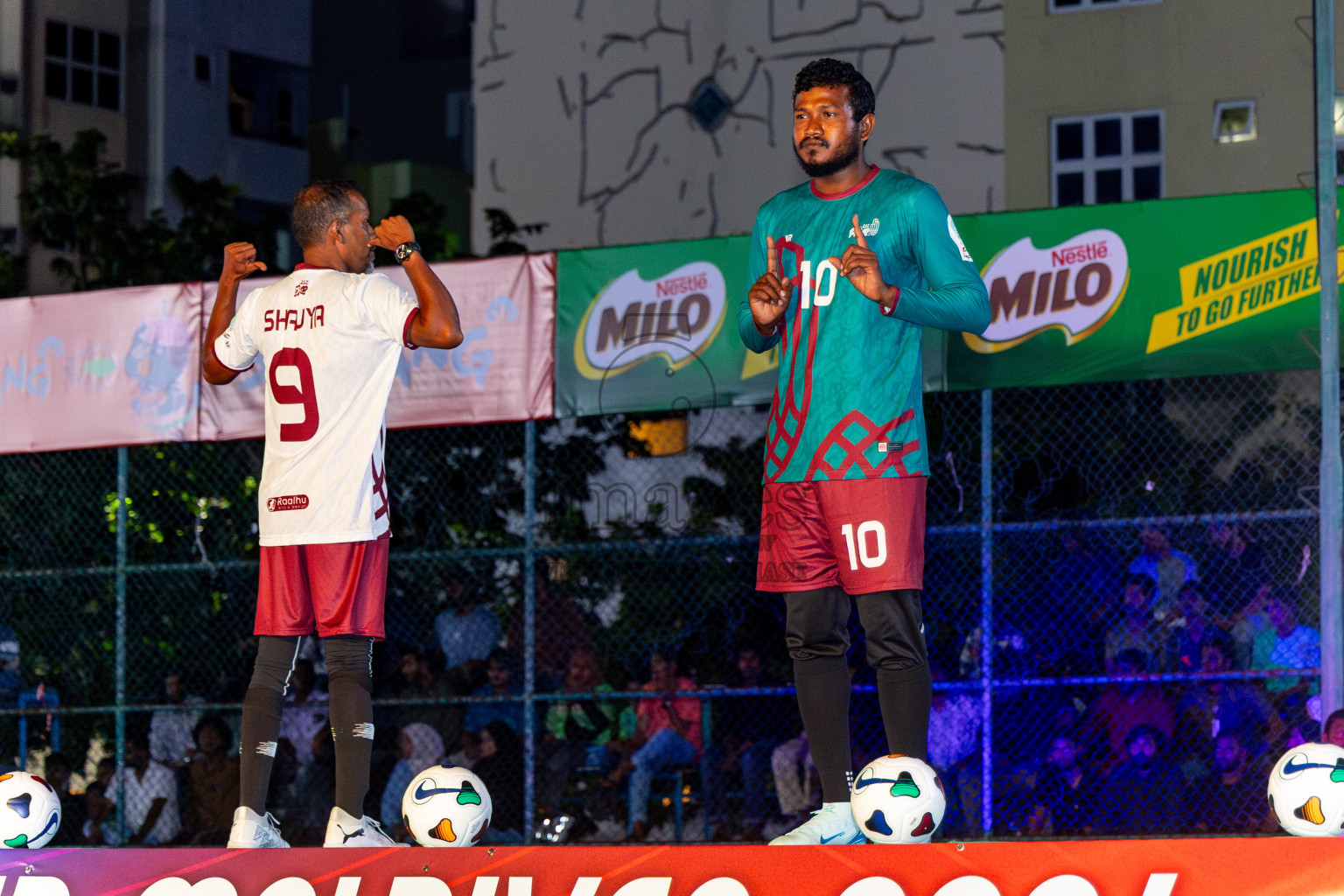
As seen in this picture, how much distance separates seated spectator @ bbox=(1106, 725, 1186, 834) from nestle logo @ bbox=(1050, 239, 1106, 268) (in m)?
2.05

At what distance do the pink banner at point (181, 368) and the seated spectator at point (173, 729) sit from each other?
145cm

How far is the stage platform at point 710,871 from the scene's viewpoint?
3.22m

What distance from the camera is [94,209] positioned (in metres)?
16.0

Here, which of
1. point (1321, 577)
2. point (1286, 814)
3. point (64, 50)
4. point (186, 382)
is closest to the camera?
point (1286, 814)

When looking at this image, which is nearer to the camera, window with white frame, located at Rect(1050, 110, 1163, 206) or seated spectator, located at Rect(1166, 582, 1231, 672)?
seated spectator, located at Rect(1166, 582, 1231, 672)

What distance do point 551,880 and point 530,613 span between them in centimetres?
382

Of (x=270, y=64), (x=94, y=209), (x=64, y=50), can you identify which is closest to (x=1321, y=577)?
(x=94, y=209)

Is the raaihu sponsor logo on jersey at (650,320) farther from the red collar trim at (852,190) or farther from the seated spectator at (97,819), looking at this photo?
the seated spectator at (97,819)

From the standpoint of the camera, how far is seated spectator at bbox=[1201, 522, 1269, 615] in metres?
7.31

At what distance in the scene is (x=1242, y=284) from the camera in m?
6.75

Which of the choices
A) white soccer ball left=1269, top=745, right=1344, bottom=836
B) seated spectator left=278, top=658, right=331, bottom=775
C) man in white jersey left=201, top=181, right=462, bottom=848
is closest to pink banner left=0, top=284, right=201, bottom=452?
seated spectator left=278, top=658, right=331, bottom=775

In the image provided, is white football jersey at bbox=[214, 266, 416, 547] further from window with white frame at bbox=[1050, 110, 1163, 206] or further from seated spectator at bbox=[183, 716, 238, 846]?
window with white frame at bbox=[1050, 110, 1163, 206]

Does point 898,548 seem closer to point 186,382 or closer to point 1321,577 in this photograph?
point 1321,577

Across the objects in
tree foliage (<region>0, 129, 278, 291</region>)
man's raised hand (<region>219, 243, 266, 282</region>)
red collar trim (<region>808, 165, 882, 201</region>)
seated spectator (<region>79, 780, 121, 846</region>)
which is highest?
tree foliage (<region>0, 129, 278, 291</region>)
